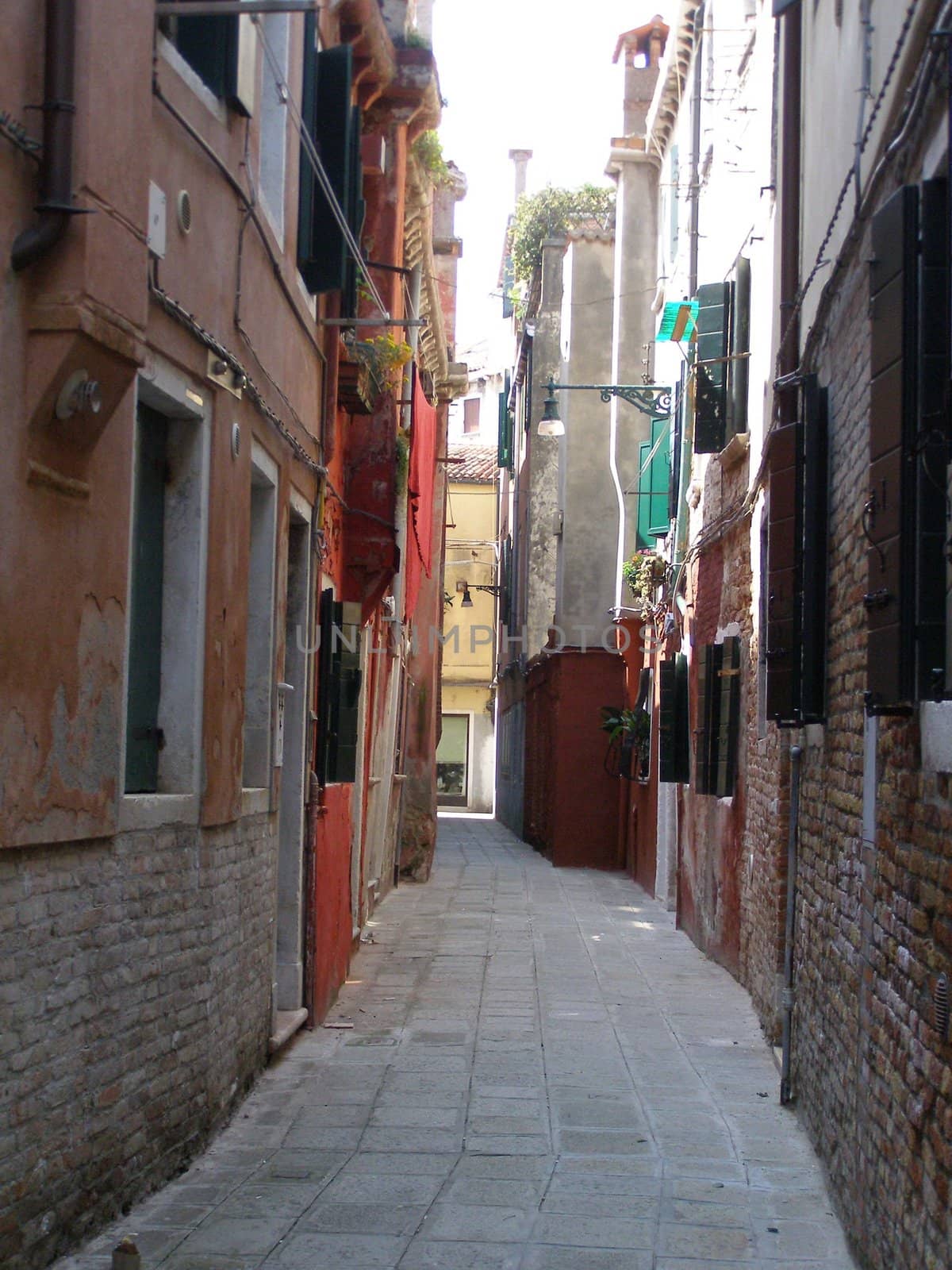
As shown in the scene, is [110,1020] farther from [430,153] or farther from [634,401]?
[634,401]

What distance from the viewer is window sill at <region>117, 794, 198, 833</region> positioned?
5555 millimetres

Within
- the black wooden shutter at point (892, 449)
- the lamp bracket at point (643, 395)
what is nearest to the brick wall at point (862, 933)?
the black wooden shutter at point (892, 449)

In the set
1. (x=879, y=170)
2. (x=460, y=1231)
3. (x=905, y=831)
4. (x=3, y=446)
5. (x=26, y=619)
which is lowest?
(x=460, y=1231)

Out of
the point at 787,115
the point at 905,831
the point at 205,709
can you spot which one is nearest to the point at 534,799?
the point at 787,115

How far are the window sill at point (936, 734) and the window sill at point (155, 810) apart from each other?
2662mm

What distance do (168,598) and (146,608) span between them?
0.14 meters

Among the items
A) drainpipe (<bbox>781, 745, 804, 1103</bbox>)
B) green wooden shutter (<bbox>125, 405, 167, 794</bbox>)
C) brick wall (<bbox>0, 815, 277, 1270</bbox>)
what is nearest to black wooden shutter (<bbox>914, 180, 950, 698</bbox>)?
brick wall (<bbox>0, 815, 277, 1270</bbox>)

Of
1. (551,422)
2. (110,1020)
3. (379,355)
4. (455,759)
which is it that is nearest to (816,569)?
(110,1020)

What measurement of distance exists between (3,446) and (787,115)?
6.24 meters

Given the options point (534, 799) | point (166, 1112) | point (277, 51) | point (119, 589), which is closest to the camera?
point (119, 589)

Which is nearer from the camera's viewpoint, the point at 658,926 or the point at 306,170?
the point at 306,170

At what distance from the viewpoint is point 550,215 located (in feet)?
91.5

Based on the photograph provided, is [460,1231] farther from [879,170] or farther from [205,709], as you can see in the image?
[879,170]

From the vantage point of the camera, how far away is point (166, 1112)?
239 inches
